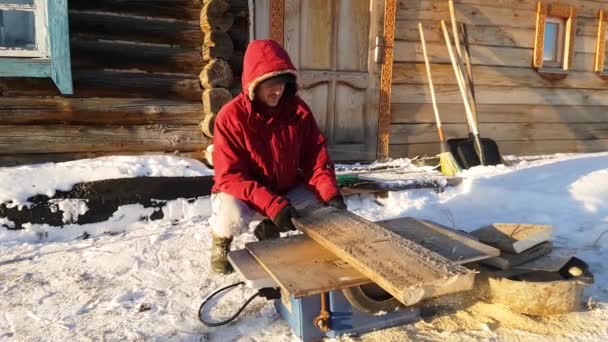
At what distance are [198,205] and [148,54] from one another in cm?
150

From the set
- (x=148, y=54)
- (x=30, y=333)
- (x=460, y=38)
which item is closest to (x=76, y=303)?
(x=30, y=333)

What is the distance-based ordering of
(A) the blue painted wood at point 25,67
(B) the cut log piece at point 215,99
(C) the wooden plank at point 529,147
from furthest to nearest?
(C) the wooden plank at point 529,147 < (B) the cut log piece at point 215,99 < (A) the blue painted wood at point 25,67

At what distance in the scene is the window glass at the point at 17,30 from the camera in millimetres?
3871

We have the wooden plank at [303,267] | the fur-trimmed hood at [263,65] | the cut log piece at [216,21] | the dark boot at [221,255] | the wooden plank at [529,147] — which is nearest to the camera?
the wooden plank at [303,267]

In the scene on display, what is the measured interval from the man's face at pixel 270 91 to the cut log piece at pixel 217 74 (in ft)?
5.86

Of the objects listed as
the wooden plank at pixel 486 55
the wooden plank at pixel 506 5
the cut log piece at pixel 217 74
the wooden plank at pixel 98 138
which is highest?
the wooden plank at pixel 506 5

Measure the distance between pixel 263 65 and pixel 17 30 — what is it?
2574 mm

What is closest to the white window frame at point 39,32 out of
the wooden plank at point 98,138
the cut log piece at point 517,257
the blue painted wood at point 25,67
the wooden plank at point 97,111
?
the blue painted wood at point 25,67

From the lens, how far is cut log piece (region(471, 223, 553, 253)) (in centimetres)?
232

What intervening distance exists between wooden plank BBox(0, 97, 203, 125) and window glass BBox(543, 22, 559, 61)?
201 inches

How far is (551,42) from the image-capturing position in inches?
273

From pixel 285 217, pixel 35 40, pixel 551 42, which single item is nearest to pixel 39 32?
pixel 35 40

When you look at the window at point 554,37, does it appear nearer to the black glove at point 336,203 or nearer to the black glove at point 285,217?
the black glove at point 336,203

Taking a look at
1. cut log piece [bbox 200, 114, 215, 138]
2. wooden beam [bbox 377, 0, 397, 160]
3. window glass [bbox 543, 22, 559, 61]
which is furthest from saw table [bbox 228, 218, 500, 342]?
window glass [bbox 543, 22, 559, 61]
